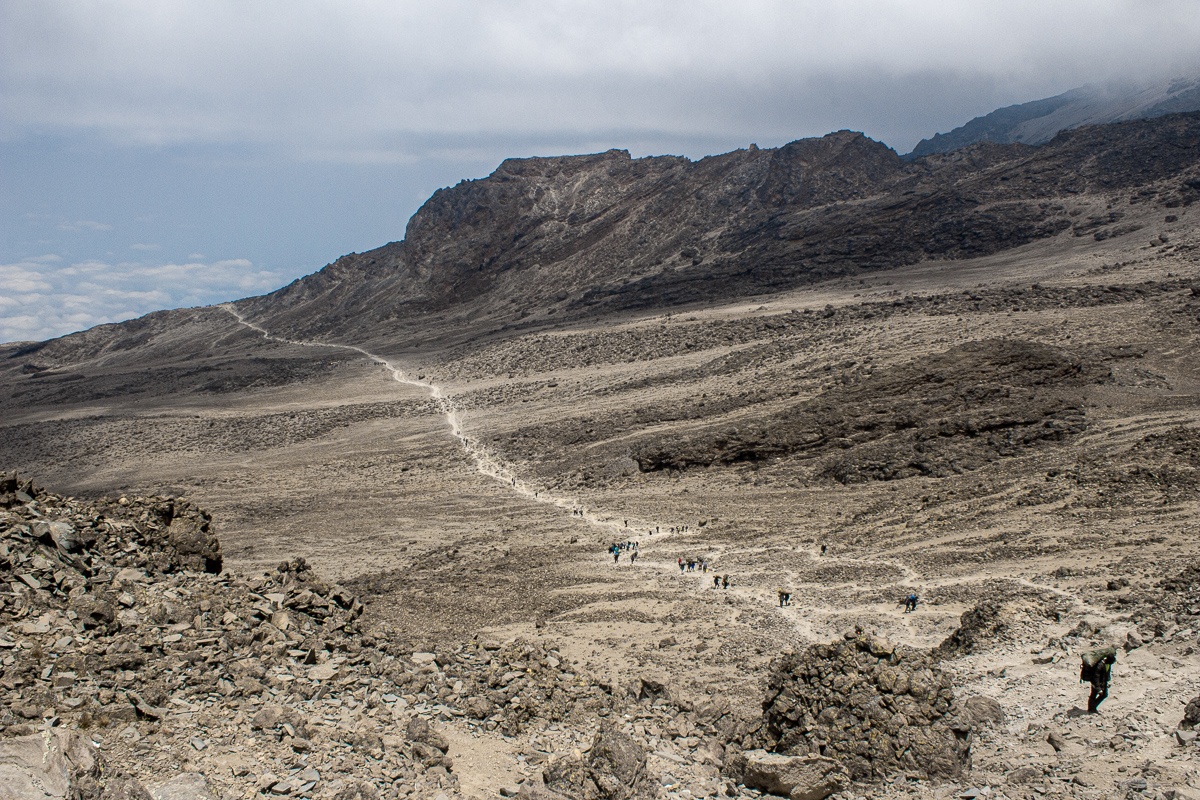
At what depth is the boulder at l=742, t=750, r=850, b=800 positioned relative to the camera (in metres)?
8.95

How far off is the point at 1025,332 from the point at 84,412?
57986 millimetres

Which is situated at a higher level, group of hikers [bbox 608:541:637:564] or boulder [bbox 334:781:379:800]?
boulder [bbox 334:781:379:800]

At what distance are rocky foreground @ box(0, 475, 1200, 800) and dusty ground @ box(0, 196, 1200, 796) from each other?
1.80ft

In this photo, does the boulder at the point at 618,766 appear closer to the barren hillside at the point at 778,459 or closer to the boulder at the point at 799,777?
the barren hillside at the point at 778,459

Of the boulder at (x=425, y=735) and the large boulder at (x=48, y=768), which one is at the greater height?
the large boulder at (x=48, y=768)

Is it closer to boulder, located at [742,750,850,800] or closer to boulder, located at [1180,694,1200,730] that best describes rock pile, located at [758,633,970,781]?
boulder, located at [742,750,850,800]

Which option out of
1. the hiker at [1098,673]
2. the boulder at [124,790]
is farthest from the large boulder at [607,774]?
the hiker at [1098,673]

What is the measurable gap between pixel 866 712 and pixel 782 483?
18093mm

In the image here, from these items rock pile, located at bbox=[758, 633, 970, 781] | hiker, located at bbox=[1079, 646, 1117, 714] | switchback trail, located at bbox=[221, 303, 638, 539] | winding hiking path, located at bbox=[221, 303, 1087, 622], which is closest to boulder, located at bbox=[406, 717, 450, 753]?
rock pile, located at bbox=[758, 633, 970, 781]

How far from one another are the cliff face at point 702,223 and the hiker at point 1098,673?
51.1 m

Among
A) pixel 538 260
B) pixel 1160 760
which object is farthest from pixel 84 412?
pixel 1160 760

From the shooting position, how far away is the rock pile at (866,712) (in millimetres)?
9242

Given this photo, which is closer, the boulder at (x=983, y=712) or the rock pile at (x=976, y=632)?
the boulder at (x=983, y=712)

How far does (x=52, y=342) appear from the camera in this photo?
108 meters
